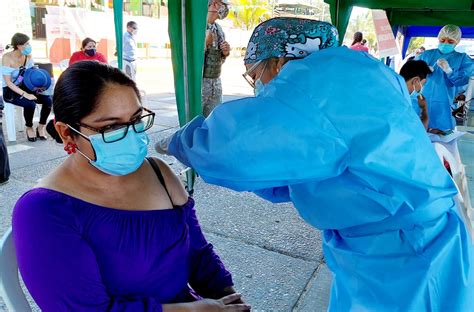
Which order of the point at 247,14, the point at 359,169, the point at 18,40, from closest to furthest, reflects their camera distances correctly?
the point at 359,169 < the point at 18,40 < the point at 247,14

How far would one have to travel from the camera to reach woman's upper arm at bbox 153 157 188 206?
129 cm

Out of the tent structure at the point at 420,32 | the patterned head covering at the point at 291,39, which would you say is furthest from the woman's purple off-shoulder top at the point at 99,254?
the tent structure at the point at 420,32

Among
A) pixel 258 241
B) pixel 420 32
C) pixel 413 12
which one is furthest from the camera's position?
pixel 420 32

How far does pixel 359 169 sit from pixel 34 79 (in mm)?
5240

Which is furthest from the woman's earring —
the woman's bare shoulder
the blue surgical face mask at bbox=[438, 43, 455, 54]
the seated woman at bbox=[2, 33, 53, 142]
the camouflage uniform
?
the seated woman at bbox=[2, 33, 53, 142]

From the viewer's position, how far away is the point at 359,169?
3.07ft

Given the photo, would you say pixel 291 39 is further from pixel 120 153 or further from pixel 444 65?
pixel 444 65

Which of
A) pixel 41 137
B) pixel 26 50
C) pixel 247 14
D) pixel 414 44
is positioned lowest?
pixel 41 137

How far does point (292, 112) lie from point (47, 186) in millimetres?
653

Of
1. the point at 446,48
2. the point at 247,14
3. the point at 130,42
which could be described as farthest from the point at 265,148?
the point at 247,14

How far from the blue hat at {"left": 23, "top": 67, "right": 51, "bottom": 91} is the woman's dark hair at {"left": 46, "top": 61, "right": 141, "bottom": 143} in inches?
182

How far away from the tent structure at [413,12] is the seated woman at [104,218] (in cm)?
386

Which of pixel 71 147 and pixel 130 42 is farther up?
pixel 130 42

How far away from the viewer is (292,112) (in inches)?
36.7
